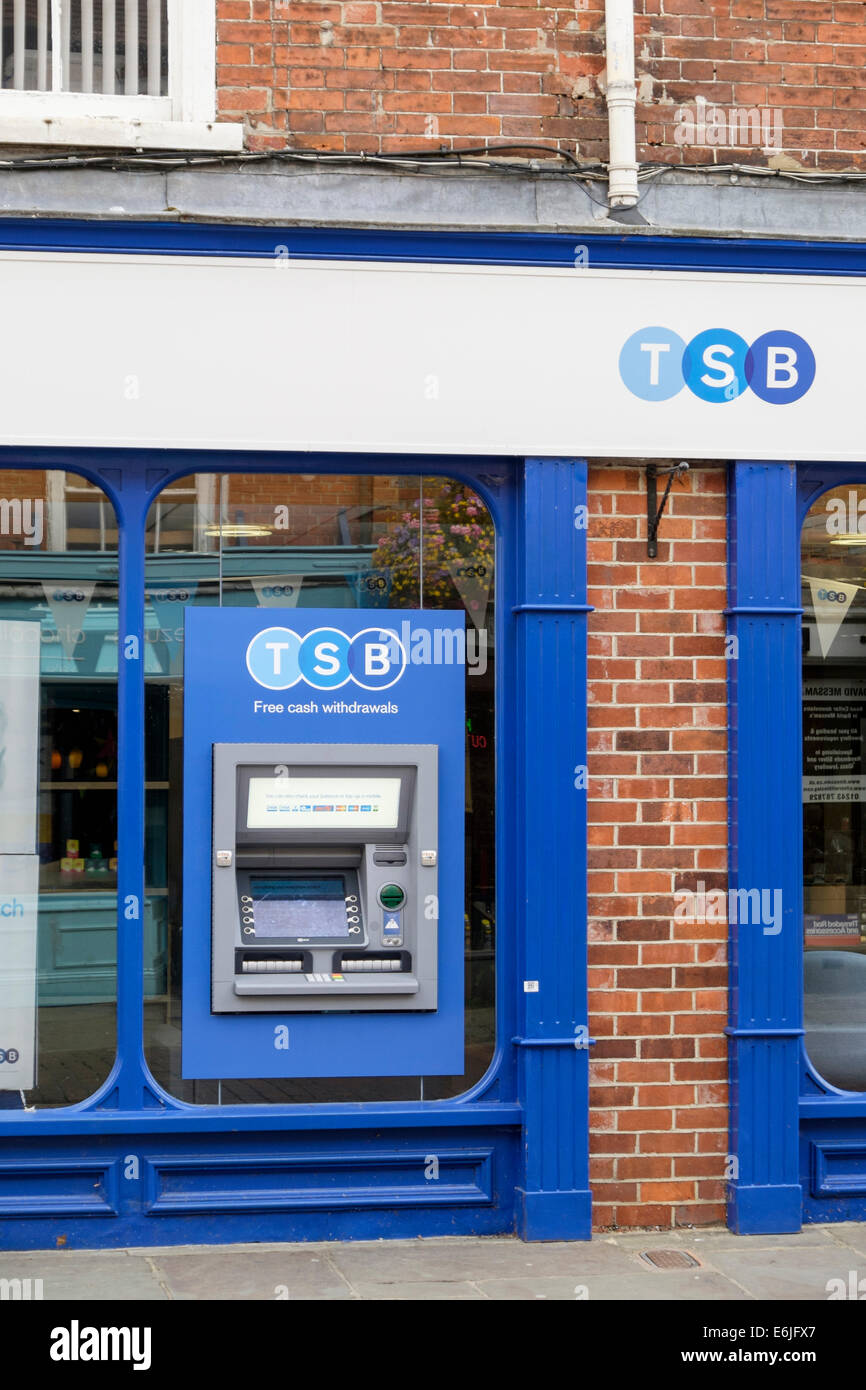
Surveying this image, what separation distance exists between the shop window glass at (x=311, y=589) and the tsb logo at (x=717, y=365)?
2.77ft

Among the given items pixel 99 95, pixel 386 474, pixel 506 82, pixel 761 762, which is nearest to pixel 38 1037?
pixel 386 474

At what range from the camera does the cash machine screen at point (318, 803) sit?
6.27 m

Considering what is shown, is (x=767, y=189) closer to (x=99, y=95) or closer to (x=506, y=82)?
(x=506, y=82)

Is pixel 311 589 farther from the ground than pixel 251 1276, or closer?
farther from the ground

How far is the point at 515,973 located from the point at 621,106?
11.5 ft

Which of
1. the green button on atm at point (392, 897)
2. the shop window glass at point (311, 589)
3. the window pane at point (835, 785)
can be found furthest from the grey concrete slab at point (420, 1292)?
the window pane at point (835, 785)

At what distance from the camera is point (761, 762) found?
6473mm

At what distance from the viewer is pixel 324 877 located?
6336mm

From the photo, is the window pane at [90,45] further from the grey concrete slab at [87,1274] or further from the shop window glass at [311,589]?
the grey concrete slab at [87,1274]

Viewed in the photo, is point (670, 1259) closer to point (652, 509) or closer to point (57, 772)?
point (652, 509)

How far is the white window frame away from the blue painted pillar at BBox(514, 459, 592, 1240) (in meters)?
1.87

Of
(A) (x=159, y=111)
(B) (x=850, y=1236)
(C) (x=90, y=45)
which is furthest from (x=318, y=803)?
(C) (x=90, y=45)

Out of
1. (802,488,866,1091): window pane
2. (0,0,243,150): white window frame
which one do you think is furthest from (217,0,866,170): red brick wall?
(802,488,866,1091): window pane

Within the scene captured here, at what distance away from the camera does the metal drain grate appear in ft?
19.4
